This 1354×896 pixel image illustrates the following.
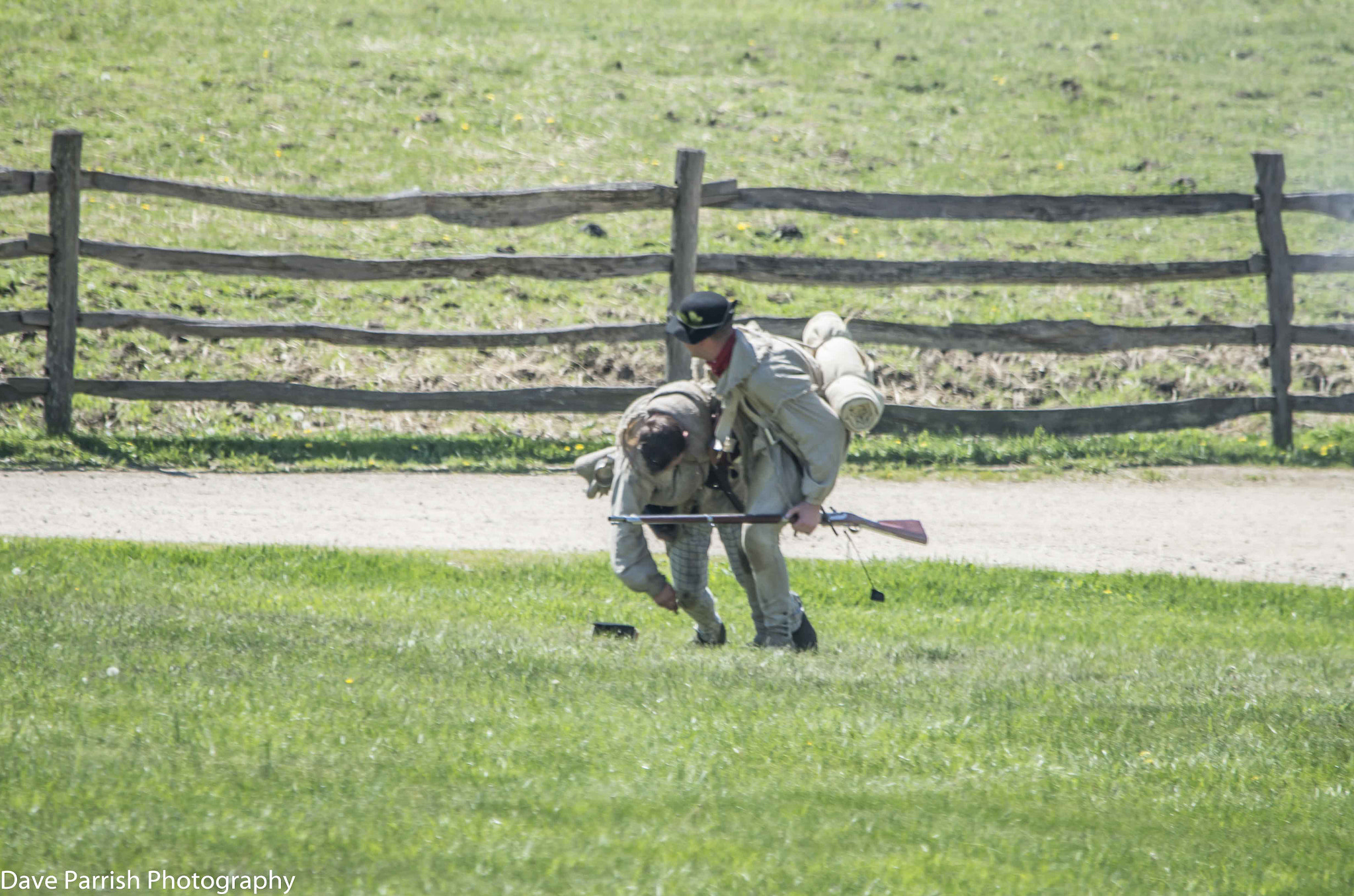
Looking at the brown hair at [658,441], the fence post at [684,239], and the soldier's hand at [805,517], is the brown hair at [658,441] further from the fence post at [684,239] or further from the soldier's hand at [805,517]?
the fence post at [684,239]

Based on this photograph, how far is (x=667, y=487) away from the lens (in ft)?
19.9

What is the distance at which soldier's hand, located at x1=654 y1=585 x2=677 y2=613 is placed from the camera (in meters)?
6.02

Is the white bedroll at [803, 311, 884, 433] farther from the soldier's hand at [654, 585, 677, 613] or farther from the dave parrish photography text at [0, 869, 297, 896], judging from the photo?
the dave parrish photography text at [0, 869, 297, 896]

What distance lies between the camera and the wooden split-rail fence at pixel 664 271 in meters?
10.3

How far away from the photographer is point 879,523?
21.1 ft

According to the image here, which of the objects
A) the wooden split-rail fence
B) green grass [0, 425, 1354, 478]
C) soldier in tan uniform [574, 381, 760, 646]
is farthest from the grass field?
soldier in tan uniform [574, 381, 760, 646]

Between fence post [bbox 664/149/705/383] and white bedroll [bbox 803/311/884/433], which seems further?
fence post [bbox 664/149/705/383]

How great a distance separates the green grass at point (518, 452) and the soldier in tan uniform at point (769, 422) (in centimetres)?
451

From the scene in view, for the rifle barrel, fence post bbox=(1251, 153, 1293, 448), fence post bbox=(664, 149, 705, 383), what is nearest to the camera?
the rifle barrel

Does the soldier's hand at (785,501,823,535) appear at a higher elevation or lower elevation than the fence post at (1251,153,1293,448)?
lower

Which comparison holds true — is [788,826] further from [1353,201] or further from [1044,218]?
[1353,201]

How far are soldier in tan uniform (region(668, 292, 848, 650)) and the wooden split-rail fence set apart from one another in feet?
15.3

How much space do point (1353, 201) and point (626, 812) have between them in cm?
1017

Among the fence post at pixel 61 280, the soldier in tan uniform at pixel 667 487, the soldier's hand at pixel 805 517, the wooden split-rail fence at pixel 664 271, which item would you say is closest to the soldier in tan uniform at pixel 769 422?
the soldier's hand at pixel 805 517
